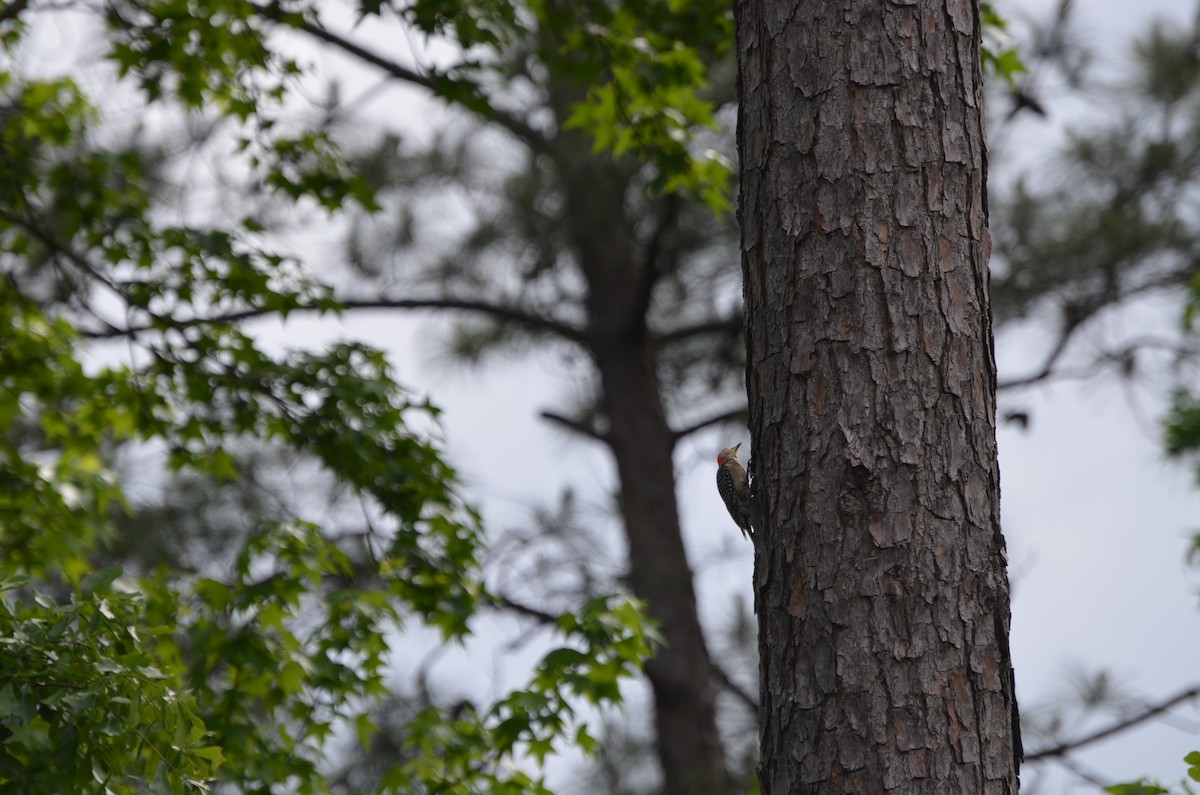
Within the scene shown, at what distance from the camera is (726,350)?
6.55m

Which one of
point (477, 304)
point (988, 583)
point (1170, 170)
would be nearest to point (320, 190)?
point (477, 304)

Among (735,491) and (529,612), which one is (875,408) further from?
(529,612)

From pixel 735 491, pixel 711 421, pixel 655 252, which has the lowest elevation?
pixel 735 491

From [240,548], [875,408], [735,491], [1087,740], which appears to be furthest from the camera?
[1087,740]

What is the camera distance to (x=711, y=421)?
6.11m

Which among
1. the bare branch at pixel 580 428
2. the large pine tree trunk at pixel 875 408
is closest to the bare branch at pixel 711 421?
the bare branch at pixel 580 428

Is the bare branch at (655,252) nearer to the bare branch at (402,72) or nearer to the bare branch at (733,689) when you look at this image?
the bare branch at (402,72)

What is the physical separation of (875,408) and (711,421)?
4.19 metres

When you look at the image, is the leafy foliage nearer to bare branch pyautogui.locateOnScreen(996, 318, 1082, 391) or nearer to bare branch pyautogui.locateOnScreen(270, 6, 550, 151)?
bare branch pyautogui.locateOnScreen(270, 6, 550, 151)

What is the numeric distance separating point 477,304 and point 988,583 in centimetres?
457

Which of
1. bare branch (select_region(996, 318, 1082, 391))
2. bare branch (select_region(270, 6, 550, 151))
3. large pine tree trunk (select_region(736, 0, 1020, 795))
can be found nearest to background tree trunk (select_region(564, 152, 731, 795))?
bare branch (select_region(270, 6, 550, 151))

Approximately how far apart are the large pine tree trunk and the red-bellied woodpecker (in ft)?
1.74

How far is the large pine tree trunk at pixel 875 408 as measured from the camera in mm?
1839

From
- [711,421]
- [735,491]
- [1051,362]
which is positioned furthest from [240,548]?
[1051,362]
